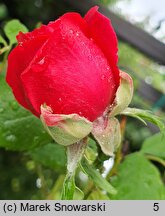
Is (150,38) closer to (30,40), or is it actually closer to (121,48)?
(121,48)

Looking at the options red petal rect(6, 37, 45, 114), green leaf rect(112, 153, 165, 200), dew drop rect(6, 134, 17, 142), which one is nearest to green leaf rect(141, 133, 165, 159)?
green leaf rect(112, 153, 165, 200)

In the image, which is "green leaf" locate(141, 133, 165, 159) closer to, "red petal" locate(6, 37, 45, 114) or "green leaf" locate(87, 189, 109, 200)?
"green leaf" locate(87, 189, 109, 200)

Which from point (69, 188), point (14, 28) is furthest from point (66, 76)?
point (14, 28)

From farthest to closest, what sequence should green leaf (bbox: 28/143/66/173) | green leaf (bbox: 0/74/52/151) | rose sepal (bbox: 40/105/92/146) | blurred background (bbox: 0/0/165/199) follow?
blurred background (bbox: 0/0/165/199)
green leaf (bbox: 28/143/66/173)
green leaf (bbox: 0/74/52/151)
rose sepal (bbox: 40/105/92/146)

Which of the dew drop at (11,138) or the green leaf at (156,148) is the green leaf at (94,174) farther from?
the green leaf at (156,148)

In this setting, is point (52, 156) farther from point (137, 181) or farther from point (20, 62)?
point (20, 62)

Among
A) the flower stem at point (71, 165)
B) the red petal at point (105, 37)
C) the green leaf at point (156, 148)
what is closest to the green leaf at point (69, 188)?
the flower stem at point (71, 165)

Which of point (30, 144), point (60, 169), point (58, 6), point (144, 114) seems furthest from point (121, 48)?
point (144, 114)
